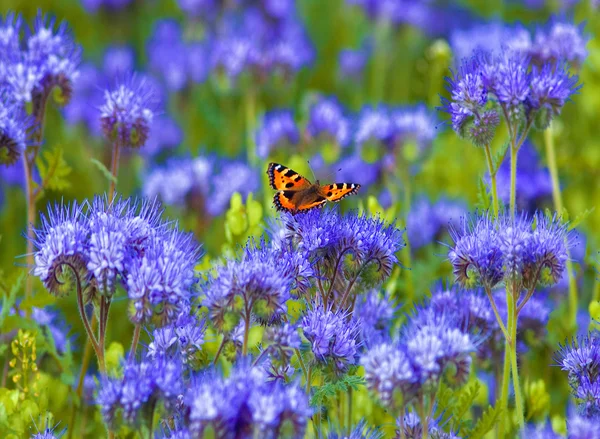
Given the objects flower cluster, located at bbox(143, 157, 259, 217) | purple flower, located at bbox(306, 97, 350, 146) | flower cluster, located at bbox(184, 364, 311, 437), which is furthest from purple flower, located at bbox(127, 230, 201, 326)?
purple flower, located at bbox(306, 97, 350, 146)

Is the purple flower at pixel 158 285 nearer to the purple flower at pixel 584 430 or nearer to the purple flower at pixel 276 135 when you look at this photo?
the purple flower at pixel 584 430

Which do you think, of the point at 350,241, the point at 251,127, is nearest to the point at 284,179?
the point at 350,241

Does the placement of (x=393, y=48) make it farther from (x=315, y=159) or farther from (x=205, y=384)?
(x=205, y=384)

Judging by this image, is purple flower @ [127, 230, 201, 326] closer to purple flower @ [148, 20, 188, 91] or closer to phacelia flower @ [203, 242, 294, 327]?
phacelia flower @ [203, 242, 294, 327]

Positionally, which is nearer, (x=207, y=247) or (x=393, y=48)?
(x=207, y=247)

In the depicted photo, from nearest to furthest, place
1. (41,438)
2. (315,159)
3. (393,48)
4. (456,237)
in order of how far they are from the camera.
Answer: (41,438) < (456,237) < (315,159) < (393,48)

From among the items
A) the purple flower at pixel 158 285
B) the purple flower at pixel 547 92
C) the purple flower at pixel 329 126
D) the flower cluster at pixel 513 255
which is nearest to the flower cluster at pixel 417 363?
the flower cluster at pixel 513 255

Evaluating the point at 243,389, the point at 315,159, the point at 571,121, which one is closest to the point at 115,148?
the point at 243,389
